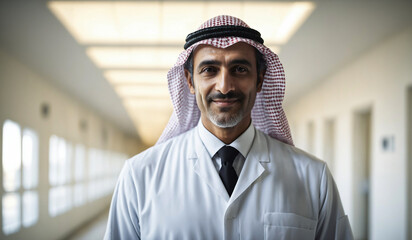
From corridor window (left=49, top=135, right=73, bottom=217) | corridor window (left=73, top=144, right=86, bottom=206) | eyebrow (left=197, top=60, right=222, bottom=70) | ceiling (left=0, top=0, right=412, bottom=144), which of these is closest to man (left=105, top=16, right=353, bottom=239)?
eyebrow (left=197, top=60, right=222, bottom=70)

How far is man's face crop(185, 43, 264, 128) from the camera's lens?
1.35 metres

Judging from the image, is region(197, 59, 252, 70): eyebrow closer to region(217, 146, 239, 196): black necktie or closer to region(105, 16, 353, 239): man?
region(105, 16, 353, 239): man

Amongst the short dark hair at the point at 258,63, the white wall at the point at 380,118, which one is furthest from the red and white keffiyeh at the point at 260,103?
the white wall at the point at 380,118

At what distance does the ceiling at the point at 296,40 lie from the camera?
155 inches

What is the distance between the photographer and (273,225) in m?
1.35

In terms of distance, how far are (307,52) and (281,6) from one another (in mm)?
1890

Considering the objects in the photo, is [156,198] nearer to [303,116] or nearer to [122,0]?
[122,0]

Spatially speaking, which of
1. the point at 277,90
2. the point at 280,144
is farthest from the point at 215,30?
the point at 280,144

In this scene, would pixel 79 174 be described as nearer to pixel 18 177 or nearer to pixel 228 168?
pixel 18 177

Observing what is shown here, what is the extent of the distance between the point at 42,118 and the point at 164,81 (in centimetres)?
254

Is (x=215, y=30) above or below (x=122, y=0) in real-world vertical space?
below

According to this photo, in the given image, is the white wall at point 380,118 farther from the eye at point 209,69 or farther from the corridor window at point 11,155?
the corridor window at point 11,155

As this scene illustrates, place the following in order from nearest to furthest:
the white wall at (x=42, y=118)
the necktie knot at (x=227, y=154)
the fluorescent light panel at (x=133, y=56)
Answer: the necktie knot at (x=227, y=154) → the fluorescent light panel at (x=133, y=56) → the white wall at (x=42, y=118)

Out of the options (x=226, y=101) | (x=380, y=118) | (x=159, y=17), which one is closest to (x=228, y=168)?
Answer: (x=226, y=101)
